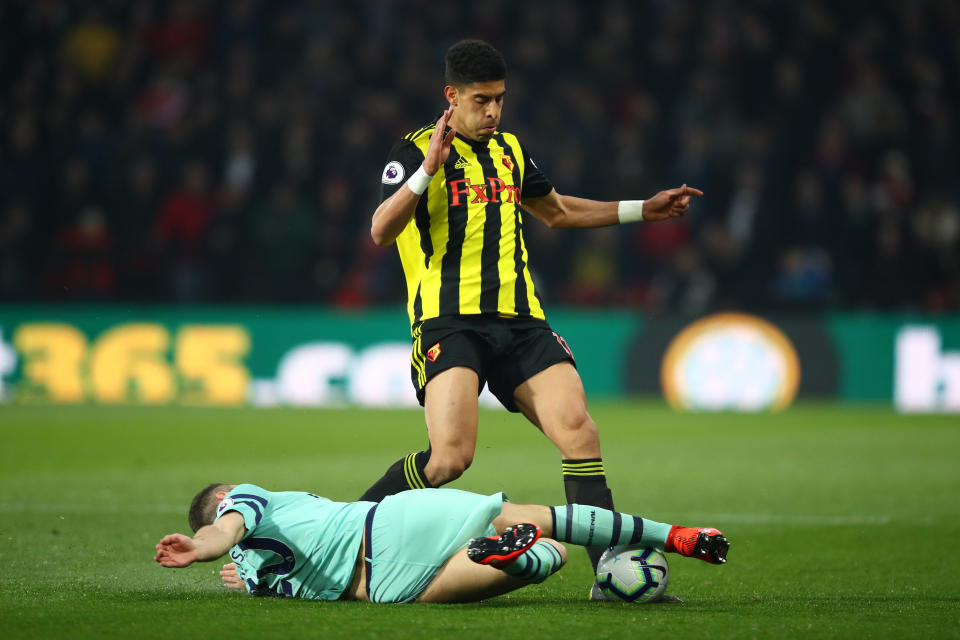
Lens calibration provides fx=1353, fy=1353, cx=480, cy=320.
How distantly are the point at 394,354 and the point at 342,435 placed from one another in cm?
364

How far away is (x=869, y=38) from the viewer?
17297 millimetres

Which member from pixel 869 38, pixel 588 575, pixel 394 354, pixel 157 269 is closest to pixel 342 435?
pixel 394 354

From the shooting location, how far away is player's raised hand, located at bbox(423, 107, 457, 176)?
5062 mm

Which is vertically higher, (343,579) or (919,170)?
(919,170)

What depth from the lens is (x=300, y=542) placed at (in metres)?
4.74

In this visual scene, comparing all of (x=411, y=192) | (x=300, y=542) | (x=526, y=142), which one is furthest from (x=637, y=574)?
(x=526, y=142)

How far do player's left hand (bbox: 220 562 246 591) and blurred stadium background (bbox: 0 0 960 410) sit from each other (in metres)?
10.6

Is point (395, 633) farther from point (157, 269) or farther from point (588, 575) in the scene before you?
point (157, 269)

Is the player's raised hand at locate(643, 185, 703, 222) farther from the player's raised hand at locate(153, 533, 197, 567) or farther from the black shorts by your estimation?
the player's raised hand at locate(153, 533, 197, 567)

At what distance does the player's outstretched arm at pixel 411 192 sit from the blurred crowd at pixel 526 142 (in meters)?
10.8

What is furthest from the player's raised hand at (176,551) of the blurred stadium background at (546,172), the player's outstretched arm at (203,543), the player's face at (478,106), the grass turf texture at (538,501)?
the blurred stadium background at (546,172)

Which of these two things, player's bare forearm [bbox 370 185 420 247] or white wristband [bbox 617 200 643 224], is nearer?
player's bare forearm [bbox 370 185 420 247]

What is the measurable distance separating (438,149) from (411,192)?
0.66ft

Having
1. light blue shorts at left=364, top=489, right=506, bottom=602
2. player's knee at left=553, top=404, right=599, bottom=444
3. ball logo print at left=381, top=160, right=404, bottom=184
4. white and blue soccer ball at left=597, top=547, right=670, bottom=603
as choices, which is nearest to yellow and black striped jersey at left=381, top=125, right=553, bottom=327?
ball logo print at left=381, top=160, right=404, bottom=184
